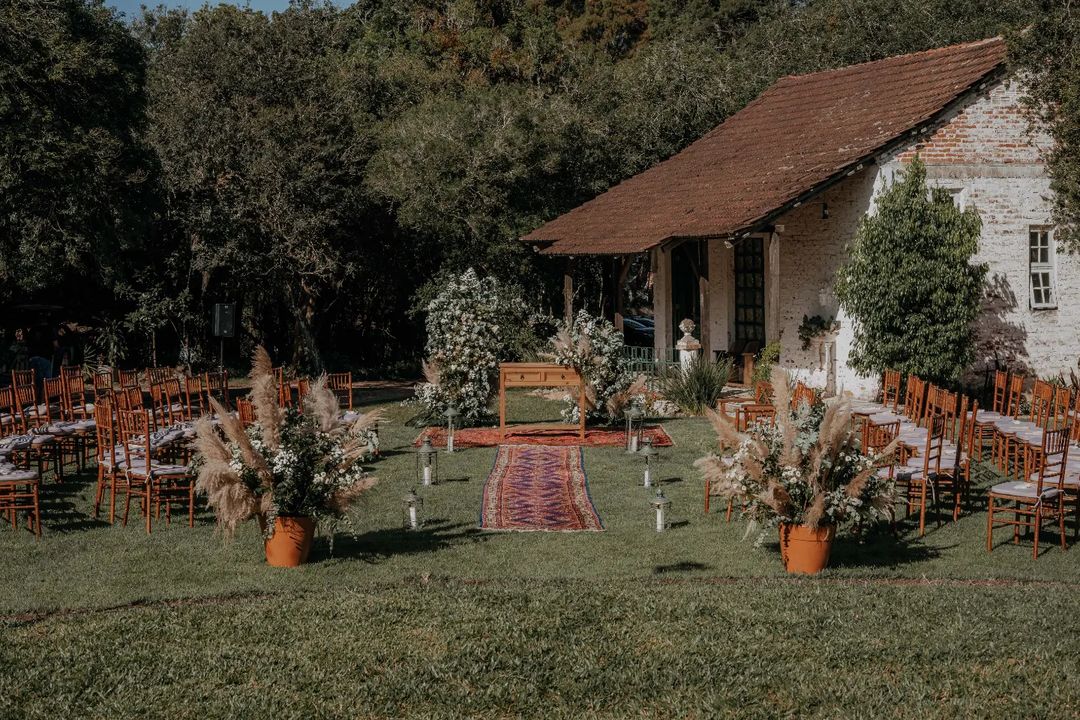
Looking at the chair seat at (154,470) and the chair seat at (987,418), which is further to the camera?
the chair seat at (987,418)

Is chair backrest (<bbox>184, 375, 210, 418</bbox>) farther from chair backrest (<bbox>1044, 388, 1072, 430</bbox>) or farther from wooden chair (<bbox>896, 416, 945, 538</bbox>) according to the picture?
chair backrest (<bbox>1044, 388, 1072, 430</bbox>)

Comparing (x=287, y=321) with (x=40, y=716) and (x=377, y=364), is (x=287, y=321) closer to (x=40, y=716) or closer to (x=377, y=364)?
(x=377, y=364)

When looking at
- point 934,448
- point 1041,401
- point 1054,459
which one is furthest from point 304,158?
point 1054,459

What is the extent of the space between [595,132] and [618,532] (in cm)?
1766

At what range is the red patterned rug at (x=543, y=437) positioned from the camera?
1664 cm

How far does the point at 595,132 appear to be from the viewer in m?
27.6

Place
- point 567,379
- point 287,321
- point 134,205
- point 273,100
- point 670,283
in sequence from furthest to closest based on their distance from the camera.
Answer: point 287,321, point 273,100, point 670,283, point 134,205, point 567,379

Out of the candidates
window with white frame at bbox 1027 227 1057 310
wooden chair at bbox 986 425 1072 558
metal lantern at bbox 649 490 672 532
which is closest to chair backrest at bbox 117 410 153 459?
metal lantern at bbox 649 490 672 532

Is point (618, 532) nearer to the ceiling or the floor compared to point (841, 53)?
nearer to the floor

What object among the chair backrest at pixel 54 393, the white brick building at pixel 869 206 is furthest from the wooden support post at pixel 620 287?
the chair backrest at pixel 54 393

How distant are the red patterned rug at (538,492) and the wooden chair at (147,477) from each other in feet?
9.67

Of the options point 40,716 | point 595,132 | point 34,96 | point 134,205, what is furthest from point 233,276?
point 40,716

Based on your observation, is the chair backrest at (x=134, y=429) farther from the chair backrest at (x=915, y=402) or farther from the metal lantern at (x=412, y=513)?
the chair backrest at (x=915, y=402)

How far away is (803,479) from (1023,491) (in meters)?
2.15
